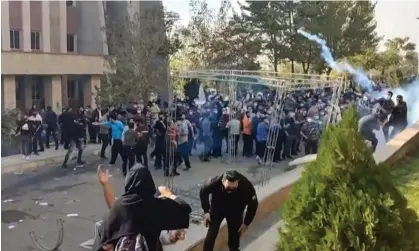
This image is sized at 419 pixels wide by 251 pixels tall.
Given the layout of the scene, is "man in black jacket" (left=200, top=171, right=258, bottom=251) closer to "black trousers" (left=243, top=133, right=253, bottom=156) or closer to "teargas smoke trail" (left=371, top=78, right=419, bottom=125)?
"black trousers" (left=243, top=133, right=253, bottom=156)

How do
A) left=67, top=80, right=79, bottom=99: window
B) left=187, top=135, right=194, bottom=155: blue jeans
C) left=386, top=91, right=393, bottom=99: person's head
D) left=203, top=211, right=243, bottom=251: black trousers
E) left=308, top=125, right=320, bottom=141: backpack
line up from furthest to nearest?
left=386, top=91, right=393, bottom=99: person's head → left=308, top=125, right=320, bottom=141: backpack → left=187, top=135, right=194, bottom=155: blue jeans → left=67, top=80, right=79, bottom=99: window → left=203, top=211, right=243, bottom=251: black trousers

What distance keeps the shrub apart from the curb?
15.0 ft

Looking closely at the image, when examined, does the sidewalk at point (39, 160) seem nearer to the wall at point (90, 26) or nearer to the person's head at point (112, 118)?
the person's head at point (112, 118)

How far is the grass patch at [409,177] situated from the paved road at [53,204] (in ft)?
6.56

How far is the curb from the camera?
246 inches

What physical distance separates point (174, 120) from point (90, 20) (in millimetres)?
2527

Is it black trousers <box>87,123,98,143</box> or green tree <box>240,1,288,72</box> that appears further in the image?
green tree <box>240,1,288,72</box>

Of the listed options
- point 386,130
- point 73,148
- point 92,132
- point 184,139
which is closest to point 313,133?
point 386,130

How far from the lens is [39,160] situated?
7023 millimetres

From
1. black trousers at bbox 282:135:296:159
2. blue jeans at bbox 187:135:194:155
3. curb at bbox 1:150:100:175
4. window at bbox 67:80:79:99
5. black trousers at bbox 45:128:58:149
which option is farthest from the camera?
black trousers at bbox 282:135:296:159

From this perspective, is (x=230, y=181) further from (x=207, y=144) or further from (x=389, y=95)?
(x=389, y=95)

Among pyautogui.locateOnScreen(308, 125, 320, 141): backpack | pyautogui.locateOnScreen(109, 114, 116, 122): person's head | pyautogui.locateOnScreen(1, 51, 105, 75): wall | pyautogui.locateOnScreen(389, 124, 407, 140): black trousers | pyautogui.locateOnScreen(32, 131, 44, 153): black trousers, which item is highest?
pyautogui.locateOnScreen(1, 51, 105, 75): wall

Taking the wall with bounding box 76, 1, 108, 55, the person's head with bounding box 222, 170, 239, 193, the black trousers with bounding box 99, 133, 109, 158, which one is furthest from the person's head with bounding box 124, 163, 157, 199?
the black trousers with bounding box 99, 133, 109, 158

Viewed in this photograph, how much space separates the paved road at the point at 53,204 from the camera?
5.79 m
